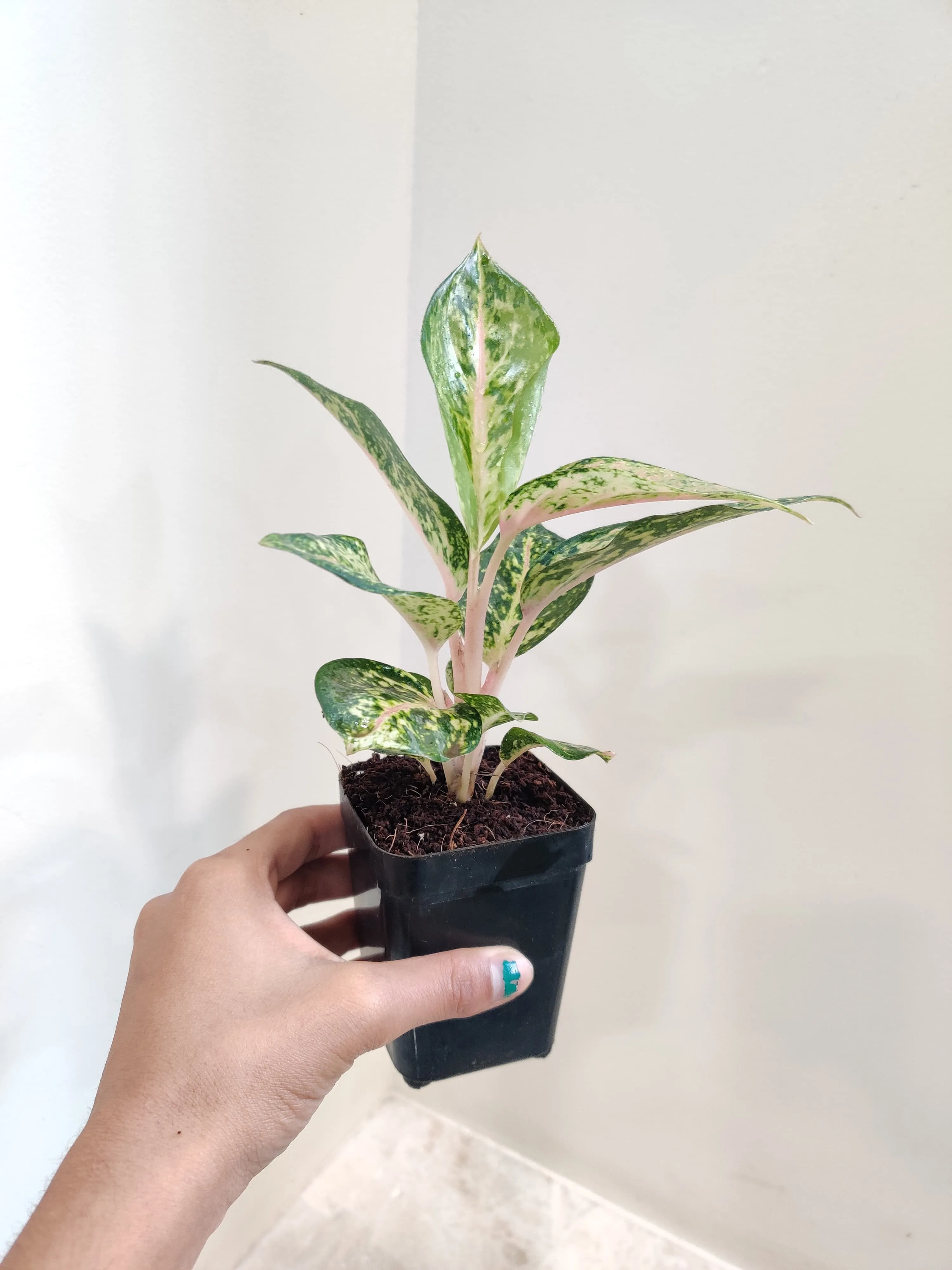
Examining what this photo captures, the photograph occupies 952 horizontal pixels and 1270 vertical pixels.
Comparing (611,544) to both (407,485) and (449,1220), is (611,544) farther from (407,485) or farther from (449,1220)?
(449,1220)

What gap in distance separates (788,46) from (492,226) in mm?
357

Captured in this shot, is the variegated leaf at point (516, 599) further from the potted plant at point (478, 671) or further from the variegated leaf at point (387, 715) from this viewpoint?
the variegated leaf at point (387, 715)

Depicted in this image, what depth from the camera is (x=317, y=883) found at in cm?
85

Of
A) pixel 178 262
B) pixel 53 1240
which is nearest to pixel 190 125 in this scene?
pixel 178 262

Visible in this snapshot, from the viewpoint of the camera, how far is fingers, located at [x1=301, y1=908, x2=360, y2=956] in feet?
2.87

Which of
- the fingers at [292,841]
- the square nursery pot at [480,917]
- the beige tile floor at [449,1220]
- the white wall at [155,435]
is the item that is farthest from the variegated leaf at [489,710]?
the beige tile floor at [449,1220]

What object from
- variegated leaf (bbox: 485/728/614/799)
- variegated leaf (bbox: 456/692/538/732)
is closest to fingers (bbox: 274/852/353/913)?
variegated leaf (bbox: 485/728/614/799)

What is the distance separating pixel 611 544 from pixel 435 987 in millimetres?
356

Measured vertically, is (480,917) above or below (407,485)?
below

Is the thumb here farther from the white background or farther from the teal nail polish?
the white background

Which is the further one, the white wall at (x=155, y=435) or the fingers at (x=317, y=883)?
the fingers at (x=317, y=883)

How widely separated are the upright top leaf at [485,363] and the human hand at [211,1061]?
37 centimetres

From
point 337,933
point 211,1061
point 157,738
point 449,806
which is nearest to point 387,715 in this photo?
point 449,806

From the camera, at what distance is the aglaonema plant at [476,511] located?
46cm
